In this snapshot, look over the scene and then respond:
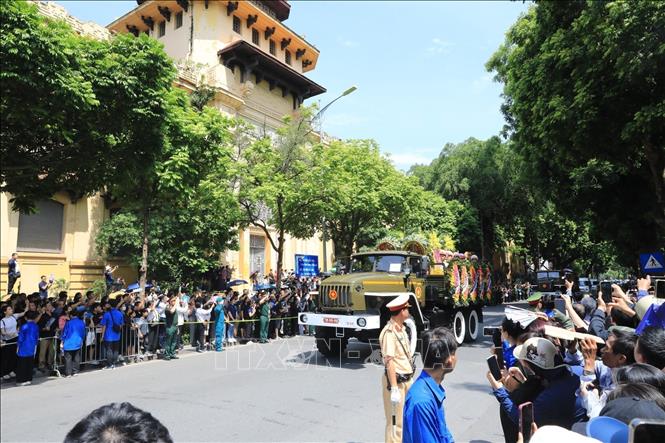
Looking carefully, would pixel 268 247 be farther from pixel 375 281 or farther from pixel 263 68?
pixel 375 281

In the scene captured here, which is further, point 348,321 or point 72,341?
point 348,321

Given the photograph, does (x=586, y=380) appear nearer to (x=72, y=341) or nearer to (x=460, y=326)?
(x=72, y=341)

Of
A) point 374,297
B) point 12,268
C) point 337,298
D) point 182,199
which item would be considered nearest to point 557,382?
point 374,297

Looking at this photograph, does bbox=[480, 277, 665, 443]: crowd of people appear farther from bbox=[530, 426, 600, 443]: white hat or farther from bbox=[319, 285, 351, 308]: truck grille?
bbox=[319, 285, 351, 308]: truck grille

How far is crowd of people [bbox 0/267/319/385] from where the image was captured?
385 inches

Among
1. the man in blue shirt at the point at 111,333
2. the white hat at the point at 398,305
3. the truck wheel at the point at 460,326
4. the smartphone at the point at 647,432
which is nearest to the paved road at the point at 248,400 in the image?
the man in blue shirt at the point at 111,333

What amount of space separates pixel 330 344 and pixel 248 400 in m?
4.18

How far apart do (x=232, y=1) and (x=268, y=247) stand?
1534cm

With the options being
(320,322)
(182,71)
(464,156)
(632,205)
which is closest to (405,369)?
(320,322)

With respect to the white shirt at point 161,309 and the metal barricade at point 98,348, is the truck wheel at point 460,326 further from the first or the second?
the metal barricade at point 98,348

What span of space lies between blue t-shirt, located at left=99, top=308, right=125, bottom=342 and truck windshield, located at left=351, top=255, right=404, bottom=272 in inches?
233

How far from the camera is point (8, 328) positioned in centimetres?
973

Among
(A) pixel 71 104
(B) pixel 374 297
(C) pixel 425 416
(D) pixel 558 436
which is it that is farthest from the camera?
(B) pixel 374 297

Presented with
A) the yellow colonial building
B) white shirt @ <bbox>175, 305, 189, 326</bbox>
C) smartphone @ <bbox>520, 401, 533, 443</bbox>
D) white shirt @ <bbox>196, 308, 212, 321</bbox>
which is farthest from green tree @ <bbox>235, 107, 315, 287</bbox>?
smartphone @ <bbox>520, 401, 533, 443</bbox>
